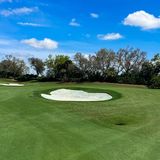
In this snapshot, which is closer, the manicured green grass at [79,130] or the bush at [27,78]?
the manicured green grass at [79,130]

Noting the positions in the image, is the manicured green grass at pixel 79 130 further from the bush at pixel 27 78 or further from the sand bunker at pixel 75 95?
the bush at pixel 27 78

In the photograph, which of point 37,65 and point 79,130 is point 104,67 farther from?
point 79,130

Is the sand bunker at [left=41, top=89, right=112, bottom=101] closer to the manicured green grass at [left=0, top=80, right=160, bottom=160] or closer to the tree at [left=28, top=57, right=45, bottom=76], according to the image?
the manicured green grass at [left=0, top=80, right=160, bottom=160]

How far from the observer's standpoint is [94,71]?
5644 centimetres

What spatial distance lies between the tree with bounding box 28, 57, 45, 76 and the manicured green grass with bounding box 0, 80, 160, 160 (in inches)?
1936

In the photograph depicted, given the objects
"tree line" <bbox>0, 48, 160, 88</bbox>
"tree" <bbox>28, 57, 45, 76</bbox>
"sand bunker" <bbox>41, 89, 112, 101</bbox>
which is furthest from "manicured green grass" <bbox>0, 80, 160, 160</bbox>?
"tree" <bbox>28, 57, 45, 76</bbox>

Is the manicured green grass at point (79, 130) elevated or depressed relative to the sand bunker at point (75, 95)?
depressed

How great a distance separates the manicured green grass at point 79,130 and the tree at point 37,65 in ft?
161

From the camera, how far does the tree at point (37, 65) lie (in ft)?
228

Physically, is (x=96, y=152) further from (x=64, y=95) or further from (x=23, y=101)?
(x=64, y=95)

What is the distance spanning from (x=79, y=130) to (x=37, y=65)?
58657mm

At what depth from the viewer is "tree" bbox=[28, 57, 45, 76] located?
69625 mm

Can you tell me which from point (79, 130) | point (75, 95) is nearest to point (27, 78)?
point (75, 95)

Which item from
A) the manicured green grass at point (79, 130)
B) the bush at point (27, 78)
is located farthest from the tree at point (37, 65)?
→ the manicured green grass at point (79, 130)
